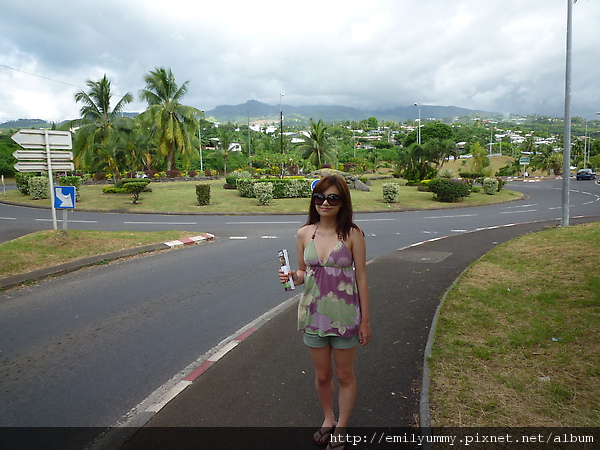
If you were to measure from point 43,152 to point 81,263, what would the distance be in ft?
10.3

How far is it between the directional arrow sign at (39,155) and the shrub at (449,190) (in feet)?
72.7

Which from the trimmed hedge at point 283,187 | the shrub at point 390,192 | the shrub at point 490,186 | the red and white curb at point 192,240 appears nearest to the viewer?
the red and white curb at point 192,240

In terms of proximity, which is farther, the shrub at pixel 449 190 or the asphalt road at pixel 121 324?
the shrub at pixel 449 190

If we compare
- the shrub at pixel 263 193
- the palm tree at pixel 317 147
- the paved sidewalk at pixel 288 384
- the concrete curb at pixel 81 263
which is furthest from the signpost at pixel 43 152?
the palm tree at pixel 317 147

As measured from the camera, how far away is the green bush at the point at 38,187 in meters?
26.5

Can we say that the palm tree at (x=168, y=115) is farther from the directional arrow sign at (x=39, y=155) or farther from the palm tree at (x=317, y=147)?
the directional arrow sign at (x=39, y=155)

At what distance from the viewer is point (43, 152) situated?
10445 mm

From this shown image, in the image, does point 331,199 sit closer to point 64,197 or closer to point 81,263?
point 81,263

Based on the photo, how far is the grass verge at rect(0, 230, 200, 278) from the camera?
348 inches

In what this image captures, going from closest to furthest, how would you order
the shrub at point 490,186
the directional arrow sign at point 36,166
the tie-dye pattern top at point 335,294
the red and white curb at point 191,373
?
the tie-dye pattern top at point 335,294 < the red and white curb at point 191,373 < the directional arrow sign at point 36,166 < the shrub at point 490,186

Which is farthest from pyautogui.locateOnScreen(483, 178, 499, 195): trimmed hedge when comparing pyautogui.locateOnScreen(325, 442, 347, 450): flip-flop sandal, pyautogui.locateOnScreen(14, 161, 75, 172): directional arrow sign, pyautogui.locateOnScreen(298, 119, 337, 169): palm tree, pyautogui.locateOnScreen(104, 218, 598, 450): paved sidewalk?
pyautogui.locateOnScreen(325, 442, 347, 450): flip-flop sandal

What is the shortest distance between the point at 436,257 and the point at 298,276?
7677 mm

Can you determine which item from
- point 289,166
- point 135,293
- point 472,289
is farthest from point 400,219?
point 289,166

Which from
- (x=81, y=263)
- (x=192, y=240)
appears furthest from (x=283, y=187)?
(x=81, y=263)
